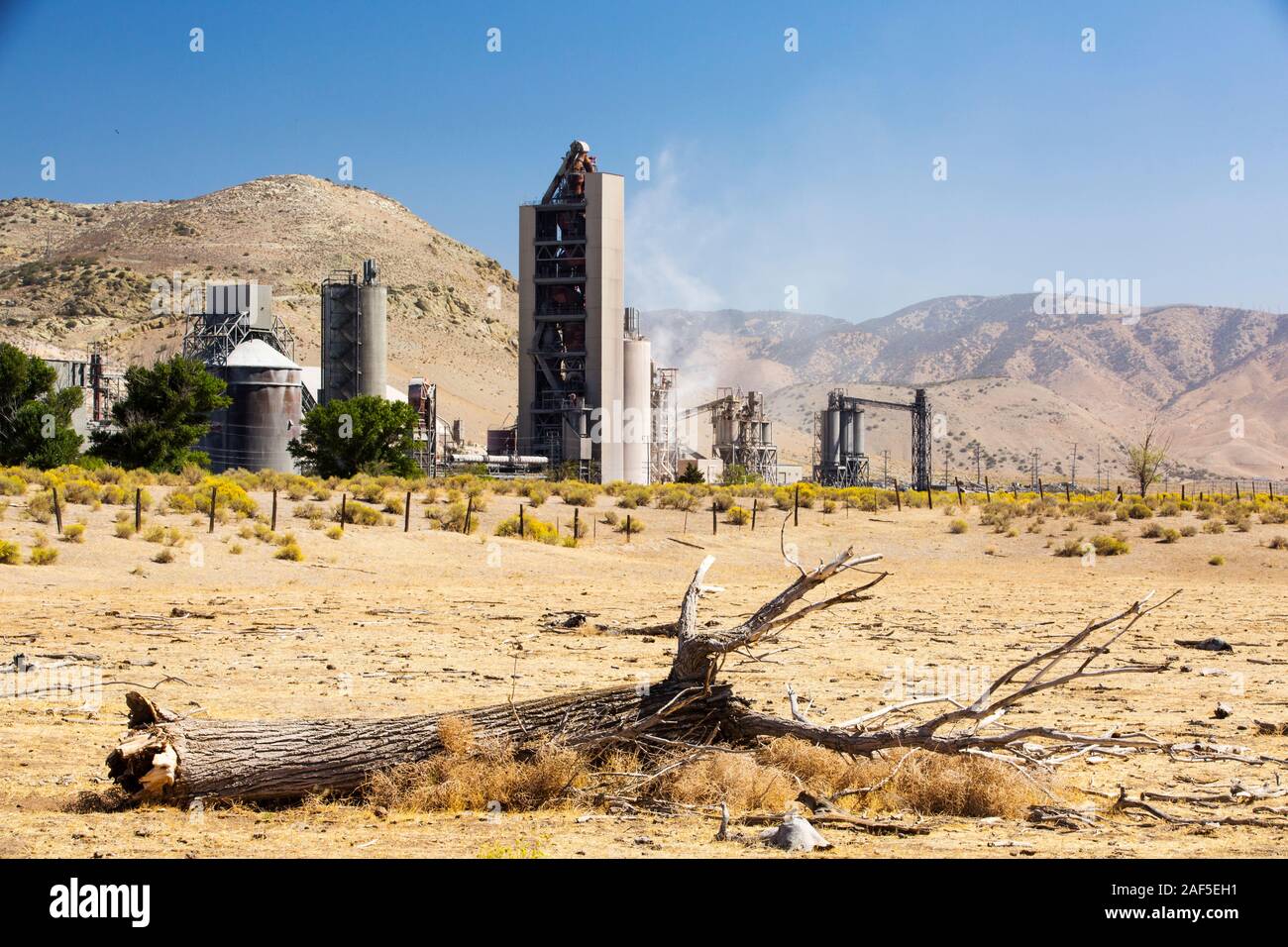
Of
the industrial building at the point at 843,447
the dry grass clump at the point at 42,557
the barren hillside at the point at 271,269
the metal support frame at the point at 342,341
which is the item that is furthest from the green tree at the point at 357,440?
the barren hillside at the point at 271,269

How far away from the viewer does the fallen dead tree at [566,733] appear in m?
9.02

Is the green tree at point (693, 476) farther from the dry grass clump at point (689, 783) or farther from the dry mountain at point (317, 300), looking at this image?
the dry grass clump at point (689, 783)

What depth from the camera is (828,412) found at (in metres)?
92.9

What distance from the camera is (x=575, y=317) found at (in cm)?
7394

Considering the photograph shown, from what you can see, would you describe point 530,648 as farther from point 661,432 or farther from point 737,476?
point 661,432

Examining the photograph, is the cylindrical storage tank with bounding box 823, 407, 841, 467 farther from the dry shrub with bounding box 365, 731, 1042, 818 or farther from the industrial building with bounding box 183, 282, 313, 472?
the dry shrub with bounding box 365, 731, 1042, 818

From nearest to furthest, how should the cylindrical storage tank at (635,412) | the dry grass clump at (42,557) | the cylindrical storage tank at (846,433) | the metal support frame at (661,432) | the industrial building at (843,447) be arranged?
the dry grass clump at (42,557), the cylindrical storage tank at (635,412), the metal support frame at (661,432), the industrial building at (843,447), the cylindrical storage tank at (846,433)

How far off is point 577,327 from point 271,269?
3221 inches

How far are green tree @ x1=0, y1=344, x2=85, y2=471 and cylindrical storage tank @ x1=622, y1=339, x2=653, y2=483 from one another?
107 ft

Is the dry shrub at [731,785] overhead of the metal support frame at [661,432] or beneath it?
beneath

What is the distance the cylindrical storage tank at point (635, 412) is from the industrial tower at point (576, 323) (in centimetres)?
15

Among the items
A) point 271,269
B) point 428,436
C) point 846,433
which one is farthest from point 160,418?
point 271,269

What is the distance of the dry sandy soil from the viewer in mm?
8211
